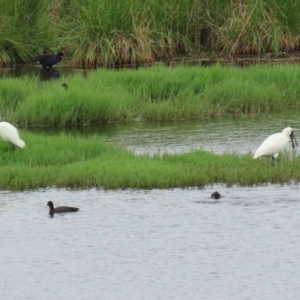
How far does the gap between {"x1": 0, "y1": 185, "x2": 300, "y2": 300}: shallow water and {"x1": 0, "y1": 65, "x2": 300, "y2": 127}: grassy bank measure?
18.8 feet

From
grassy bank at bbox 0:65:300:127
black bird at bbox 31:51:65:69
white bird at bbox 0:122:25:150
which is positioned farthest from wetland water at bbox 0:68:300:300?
black bird at bbox 31:51:65:69

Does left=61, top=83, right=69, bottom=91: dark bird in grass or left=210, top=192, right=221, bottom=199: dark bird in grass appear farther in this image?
left=61, top=83, right=69, bottom=91: dark bird in grass

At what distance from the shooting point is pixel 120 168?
1545 centimetres

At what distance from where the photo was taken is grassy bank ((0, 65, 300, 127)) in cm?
2053

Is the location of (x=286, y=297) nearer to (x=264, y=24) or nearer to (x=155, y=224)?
(x=155, y=224)

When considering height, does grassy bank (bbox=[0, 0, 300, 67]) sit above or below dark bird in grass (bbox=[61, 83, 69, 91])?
above

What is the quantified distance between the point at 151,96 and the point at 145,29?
6.38 m

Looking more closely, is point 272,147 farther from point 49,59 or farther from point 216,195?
point 49,59

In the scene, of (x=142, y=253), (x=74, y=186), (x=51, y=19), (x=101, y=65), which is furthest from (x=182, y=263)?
(x=51, y=19)

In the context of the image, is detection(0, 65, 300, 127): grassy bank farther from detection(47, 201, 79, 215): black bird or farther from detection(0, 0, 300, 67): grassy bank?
detection(47, 201, 79, 215): black bird

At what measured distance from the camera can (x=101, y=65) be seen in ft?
95.1

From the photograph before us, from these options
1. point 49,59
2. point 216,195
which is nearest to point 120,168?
point 216,195

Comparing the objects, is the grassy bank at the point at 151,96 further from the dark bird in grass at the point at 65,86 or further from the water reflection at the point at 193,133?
the water reflection at the point at 193,133

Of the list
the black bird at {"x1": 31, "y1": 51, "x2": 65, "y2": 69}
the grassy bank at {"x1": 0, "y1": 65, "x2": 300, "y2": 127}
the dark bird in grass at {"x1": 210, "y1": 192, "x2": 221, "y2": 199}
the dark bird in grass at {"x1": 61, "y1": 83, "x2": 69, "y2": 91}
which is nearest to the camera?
the dark bird in grass at {"x1": 210, "y1": 192, "x2": 221, "y2": 199}
